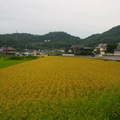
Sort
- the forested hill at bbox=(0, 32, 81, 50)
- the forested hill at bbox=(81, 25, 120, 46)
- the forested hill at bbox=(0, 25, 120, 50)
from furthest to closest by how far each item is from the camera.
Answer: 1. the forested hill at bbox=(0, 32, 81, 50)
2. the forested hill at bbox=(0, 25, 120, 50)
3. the forested hill at bbox=(81, 25, 120, 46)

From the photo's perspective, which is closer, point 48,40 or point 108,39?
point 108,39

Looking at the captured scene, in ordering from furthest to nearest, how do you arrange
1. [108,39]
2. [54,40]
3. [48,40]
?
[54,40] → [48,40] → [108,39]

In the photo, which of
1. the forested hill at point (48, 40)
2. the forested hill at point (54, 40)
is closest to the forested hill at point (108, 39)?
the forested hill at point (54, 40)

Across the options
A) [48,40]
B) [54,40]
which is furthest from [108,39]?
[54,40]

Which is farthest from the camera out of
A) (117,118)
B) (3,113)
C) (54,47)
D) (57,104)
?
(54,47)

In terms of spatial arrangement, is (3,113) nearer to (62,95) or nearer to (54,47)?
(62,95)

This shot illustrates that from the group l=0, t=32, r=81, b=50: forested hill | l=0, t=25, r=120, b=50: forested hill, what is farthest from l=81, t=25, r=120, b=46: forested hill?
l=0, t=32, r=81, b=50: forested hill

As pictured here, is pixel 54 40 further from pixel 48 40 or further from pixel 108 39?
pixel 108 39

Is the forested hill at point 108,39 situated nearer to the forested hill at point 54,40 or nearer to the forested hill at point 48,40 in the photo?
the forested hill at point 54,40

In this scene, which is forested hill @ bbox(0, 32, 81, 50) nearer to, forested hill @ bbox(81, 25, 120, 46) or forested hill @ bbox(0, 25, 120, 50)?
forested hill @ bbox(0, 25, 120, 50)

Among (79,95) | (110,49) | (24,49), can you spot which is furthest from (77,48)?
(79,95)

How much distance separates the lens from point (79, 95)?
6.27m

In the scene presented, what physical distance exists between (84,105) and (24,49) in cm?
10114

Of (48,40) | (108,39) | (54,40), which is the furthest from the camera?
(54,40)
